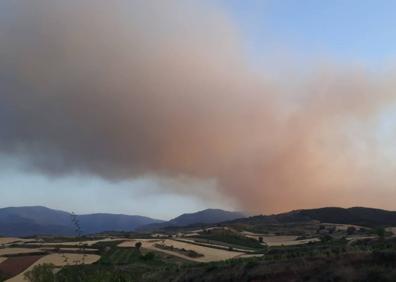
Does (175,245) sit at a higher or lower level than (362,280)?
higher

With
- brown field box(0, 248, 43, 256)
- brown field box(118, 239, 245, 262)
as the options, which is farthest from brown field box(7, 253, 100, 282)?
brown field box(118, 239, 245, 262)

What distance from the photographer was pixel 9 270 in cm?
10106

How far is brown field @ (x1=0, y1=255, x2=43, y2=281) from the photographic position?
98506 millimetres

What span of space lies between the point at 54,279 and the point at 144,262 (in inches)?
3358

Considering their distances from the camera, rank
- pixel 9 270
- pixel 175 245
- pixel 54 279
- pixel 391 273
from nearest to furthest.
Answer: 1. pixel 54 279
2. pixel 391 273
3. pixel 9 270
4. pixel 175 245

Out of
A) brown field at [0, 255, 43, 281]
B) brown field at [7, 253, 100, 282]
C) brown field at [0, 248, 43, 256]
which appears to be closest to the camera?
brown field at [7, 253, 100, 282]

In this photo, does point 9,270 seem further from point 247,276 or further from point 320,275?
point 320,275

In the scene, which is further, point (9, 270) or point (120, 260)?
point (120, 260)

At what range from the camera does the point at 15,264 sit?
A: 11000 centimetres

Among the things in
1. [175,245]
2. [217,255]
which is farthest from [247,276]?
[175,245]

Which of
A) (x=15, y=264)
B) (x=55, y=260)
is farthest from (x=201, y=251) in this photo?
(x=15, y=264)

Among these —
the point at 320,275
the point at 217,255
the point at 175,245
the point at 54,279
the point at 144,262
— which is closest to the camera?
the point at 54,279

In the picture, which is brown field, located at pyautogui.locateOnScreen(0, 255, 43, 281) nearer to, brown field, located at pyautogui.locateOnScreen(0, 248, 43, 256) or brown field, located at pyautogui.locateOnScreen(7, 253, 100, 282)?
brown field, located at pyautogui.locateOnScreen(7, 253, 100, 282)

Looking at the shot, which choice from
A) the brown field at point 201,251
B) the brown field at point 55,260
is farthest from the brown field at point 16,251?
the brown field at point 201,251
